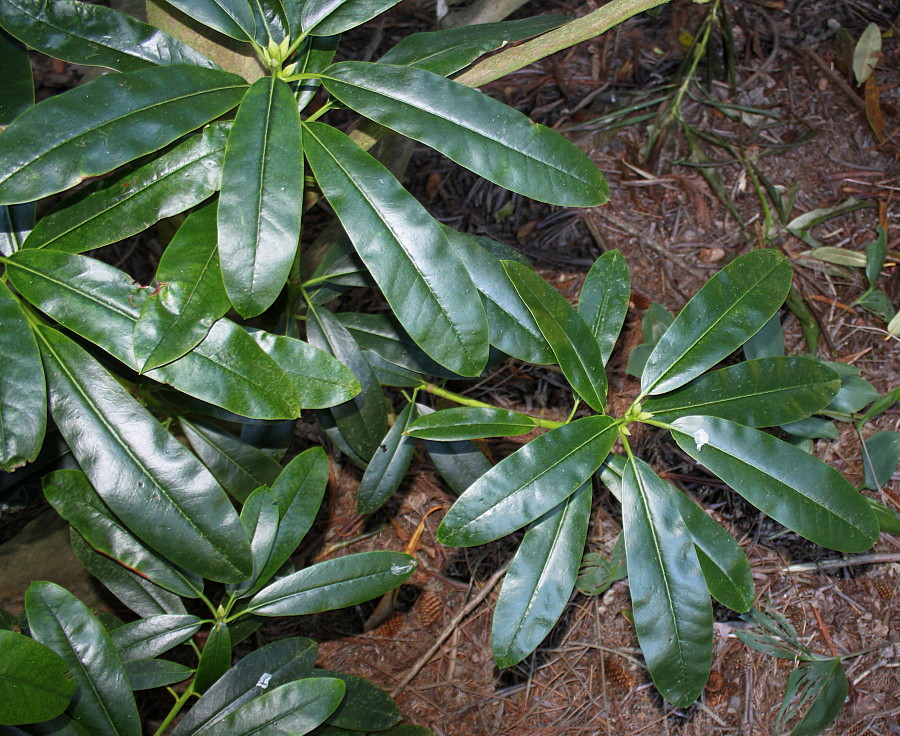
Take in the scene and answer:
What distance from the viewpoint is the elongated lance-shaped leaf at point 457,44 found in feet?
3.77

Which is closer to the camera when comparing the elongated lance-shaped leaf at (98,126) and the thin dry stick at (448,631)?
the elongated lance-shaped leaf at (98,126)

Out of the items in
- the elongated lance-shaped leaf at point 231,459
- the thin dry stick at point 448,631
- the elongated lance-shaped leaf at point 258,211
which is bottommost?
the thin dry stick at point 448,631

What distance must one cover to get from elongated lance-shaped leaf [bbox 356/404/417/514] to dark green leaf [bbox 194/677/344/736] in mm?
383

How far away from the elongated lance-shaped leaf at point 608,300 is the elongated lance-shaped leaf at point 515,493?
13.8 inches

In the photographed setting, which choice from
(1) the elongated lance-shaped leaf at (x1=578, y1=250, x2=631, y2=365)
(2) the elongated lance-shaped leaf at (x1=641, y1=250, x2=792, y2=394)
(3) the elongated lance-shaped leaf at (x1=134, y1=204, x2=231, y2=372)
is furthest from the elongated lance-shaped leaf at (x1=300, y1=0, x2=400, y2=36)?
(2) the elongated lance-shaped leaf at (x1=641, y1=250, x2=792, y2=394)

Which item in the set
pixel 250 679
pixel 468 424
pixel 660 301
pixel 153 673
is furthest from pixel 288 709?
pixel 660 301

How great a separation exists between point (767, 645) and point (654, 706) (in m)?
0.31

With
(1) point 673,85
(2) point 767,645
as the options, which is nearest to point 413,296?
(2) point 767,645

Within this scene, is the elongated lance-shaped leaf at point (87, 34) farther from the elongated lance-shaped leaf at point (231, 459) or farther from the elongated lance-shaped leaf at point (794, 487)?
the elongated lance-shaped leaf at point (794, 487)

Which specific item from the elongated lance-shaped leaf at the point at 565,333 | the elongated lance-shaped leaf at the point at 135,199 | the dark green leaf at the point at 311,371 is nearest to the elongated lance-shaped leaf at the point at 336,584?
the dark green leaf at the point at 311,371

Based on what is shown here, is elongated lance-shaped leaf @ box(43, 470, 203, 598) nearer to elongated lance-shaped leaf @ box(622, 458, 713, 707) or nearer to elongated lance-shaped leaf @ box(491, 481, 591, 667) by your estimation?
elongated lance-shaped leaf @ box(491, 481, 591, 667)

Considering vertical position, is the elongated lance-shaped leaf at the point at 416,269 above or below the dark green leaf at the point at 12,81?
below

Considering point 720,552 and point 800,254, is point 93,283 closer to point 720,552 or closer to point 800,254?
point 720,552

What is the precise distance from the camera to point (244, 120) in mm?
980
